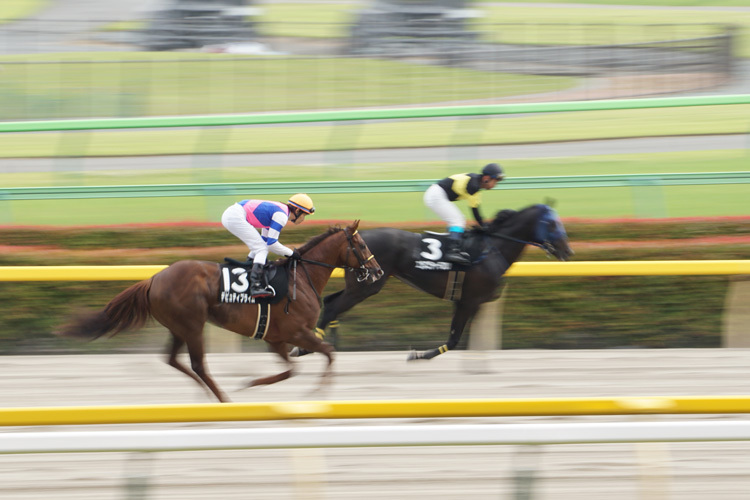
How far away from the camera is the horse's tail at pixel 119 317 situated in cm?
481

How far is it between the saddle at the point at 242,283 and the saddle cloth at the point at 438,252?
133 cm

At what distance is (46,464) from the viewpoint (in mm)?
3641

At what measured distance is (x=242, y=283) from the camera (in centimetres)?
485

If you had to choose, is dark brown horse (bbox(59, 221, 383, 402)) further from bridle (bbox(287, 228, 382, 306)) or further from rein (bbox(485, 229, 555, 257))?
rein (bbox(485, 229, 555, 257))

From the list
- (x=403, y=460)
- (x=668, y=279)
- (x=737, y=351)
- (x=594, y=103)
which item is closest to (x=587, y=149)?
(x=594, y=103)

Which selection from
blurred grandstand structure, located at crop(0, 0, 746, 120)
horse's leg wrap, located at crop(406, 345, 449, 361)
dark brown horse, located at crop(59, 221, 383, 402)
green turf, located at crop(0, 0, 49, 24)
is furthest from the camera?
green turf, located at crop(0, 0, 49, 24)

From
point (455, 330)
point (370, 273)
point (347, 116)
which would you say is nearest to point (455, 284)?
point (455, 330)

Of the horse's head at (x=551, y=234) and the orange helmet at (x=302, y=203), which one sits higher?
the orange helmet at (x=302, y=203)

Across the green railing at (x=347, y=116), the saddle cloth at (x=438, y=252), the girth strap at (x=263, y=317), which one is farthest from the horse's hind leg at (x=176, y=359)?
the green railing at (x=347, y=116)

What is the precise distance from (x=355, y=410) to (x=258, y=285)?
2.00 meters

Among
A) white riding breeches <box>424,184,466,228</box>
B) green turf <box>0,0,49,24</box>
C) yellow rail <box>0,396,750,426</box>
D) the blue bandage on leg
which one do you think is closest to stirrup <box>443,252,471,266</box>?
the blue bandage on leg

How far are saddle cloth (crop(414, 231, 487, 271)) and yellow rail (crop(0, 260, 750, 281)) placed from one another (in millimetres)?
359

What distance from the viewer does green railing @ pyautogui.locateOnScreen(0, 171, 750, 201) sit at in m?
7.62

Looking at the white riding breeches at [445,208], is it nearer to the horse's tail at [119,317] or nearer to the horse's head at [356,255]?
the horse's head at [356,255]
